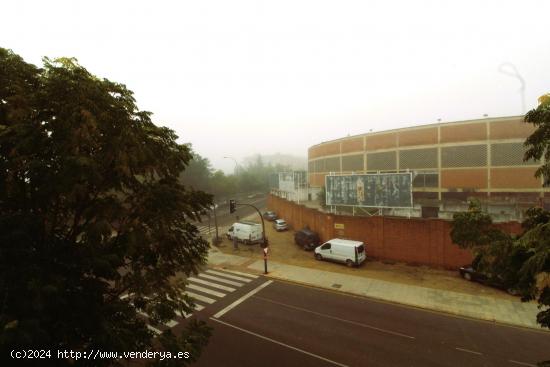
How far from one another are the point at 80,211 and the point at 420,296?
1747 centimetres

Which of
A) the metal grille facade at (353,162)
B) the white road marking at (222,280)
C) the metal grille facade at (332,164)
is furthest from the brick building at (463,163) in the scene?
the white road marking at (222,280)

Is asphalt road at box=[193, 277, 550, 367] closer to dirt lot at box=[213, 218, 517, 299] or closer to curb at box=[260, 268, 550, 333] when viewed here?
curb at box=[260, 268, 550, 333]

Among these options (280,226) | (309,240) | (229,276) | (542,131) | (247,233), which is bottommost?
(229,276)

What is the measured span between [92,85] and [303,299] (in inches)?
583

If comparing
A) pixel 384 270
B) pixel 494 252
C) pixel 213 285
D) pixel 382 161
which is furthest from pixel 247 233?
pixel 494 252

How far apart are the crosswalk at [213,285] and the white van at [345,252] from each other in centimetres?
617

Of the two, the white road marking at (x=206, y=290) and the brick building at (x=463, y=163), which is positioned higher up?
the brick building at (x=463, y=163)

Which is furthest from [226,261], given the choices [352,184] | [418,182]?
[418,182]

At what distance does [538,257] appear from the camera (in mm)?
5781

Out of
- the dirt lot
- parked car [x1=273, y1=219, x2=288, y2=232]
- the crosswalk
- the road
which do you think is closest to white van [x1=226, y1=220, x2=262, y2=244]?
the dirt lot

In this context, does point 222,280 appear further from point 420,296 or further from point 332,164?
point 332,164

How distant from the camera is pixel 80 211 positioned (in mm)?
5746

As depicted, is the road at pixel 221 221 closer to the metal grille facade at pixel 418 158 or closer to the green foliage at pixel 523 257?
the metal grille facade at pixel 418 158

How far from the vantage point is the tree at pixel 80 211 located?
436 centimetres
